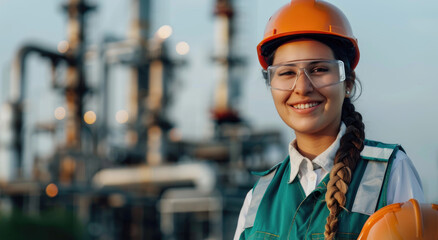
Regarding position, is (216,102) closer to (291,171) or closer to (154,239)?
(154,239)

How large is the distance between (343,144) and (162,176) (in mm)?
17244

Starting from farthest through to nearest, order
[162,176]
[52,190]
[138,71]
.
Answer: [138,71] < [162,176] < [52,190]

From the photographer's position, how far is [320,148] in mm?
1928

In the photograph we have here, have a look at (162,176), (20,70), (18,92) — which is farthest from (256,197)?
(18,92)

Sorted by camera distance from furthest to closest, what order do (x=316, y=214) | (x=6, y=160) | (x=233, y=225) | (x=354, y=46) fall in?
(x=6, y=160) < (x=233, y=225) < (x=354, y=46) < (x=316, y=214)

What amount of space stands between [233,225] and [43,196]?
22.4 ft

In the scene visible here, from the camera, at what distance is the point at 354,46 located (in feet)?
6.33

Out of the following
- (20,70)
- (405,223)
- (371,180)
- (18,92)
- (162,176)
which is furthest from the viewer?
(18,92)

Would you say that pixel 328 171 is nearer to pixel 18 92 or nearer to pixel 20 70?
pixel 20 70

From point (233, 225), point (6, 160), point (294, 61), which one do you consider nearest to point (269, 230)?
point (294, 61)

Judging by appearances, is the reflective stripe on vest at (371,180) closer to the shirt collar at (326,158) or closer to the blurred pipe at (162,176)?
the shirt collar at (326,158)

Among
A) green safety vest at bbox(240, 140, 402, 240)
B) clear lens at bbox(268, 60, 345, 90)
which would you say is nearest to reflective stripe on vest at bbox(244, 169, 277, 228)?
green safety vest at bbox(240, 140, 402, 240)

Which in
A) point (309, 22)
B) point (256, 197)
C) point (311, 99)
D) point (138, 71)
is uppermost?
point (138, 71)

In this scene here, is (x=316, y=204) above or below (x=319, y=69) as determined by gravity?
below
